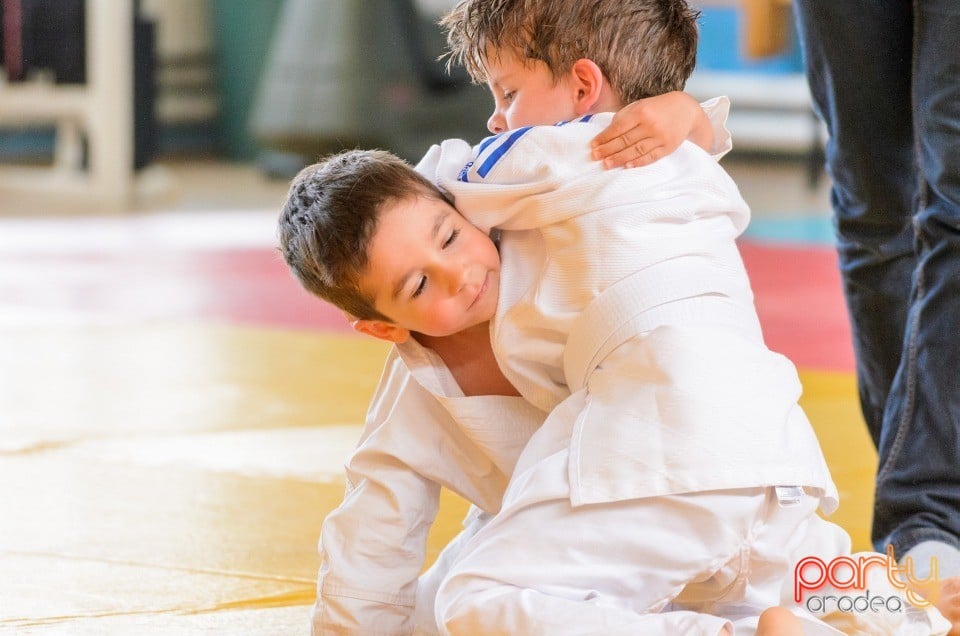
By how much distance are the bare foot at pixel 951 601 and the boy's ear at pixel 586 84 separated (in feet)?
1.86

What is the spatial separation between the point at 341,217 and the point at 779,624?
0.51 meters

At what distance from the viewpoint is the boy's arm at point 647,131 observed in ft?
4.05

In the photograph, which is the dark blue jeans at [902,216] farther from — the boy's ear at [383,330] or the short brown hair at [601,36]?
the boy's ear at [383,330]

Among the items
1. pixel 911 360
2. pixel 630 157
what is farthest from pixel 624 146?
pixel 911 360

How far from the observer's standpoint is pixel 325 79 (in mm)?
6410

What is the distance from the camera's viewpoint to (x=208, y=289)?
363cm

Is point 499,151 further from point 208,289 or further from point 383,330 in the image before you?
point 208,289

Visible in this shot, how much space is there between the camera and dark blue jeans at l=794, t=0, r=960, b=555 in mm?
1443

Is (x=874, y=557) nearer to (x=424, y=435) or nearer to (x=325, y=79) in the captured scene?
(x=424, y=435)

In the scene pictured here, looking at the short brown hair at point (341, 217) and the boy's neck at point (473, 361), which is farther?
the boy's neck at point (473, 361)

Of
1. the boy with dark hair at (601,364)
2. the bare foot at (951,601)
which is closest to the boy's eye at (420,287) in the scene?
the boy with dark hair at (601,364)

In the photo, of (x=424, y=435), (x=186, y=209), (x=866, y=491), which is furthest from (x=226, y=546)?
(x=186, y=209)

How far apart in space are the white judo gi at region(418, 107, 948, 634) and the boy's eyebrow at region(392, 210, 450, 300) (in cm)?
3

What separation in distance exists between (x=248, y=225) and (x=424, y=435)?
3896 millimetres
